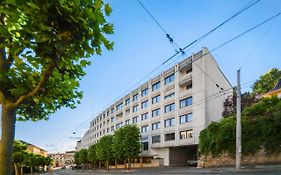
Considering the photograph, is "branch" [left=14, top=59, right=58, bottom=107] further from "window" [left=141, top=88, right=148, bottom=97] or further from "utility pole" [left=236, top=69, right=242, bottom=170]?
"window" [left=141, top=88, right=148, bottom=97]

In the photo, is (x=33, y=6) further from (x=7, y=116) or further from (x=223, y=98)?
(x=223, y=98)

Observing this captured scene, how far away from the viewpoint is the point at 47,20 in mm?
5000

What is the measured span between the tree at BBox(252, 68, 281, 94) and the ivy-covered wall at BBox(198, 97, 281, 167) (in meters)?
40.9

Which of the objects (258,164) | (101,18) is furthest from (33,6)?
(258,164)

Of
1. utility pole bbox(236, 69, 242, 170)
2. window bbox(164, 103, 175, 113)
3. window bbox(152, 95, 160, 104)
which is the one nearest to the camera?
utility pole bbox(236, 69, 242, 170)

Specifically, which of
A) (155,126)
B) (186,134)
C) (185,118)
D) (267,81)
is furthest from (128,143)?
(267,81)

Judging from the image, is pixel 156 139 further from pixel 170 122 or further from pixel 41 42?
pixel 41 42

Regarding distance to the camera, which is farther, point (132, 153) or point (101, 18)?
point (132, 153)

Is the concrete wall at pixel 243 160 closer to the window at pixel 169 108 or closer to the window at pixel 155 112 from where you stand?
the window at pixel 169 108

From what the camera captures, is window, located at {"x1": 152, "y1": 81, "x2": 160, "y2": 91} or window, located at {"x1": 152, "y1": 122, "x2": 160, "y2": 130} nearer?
window, located at {"x1": 152, "y1": 122, "x2": 160, "y2": 130}

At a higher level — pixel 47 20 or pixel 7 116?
pixel 47 20

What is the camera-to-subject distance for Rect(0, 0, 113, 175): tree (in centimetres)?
485

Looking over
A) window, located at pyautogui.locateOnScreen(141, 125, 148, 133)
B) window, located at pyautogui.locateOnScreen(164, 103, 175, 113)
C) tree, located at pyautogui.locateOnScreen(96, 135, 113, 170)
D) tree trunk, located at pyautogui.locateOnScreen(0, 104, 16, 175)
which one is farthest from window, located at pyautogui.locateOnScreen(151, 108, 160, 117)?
tree trunk, located at pyautogui.locateOnScreen(0, 104, 16, 175)

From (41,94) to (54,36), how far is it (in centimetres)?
220
